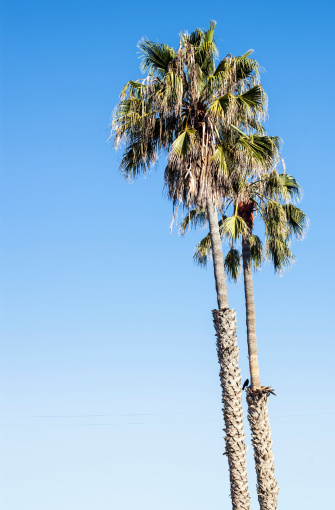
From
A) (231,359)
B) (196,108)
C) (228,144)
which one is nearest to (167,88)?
(196,108)

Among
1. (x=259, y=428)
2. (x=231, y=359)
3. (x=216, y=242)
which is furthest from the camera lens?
(x=259, y=428)

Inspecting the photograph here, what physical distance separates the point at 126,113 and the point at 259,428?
920cm

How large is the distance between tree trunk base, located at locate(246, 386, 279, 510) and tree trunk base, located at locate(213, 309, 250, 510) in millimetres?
2593

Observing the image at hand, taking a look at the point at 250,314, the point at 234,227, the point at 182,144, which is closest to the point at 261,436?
the point at 250,314

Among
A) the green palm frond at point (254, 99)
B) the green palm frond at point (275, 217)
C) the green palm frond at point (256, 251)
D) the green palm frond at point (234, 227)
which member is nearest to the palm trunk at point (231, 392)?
the green palm frond at point (234, 227)

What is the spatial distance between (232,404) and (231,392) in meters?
0.28

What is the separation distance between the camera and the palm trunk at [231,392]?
16.6 metres

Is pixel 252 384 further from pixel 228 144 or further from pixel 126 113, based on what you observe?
pixel 126 113

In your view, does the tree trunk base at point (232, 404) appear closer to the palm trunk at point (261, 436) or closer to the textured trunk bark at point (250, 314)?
the palm trunk at point (261, 436)

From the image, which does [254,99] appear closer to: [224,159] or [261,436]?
[224,159]

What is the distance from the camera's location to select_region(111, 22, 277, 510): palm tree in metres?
18.2

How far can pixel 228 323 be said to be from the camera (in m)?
17.5

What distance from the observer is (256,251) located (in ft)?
76.0

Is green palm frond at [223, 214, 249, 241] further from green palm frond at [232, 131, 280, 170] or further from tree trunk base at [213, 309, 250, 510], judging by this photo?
tree trunk base at [213, 309, 250, 510]
